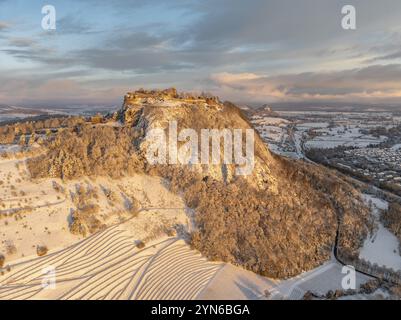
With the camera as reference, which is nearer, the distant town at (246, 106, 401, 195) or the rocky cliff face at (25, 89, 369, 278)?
the rocky cliff face at (25, 89, 369, 278)

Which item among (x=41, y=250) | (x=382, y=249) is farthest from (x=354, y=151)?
(x=41, y=250)

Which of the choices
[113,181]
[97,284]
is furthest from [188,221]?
[97,284]

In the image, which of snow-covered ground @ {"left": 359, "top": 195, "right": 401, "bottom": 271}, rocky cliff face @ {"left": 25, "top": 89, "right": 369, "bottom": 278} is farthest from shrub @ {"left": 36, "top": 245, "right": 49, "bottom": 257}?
snow-covered ground @ {"left": 359, "top": 195, "right": 401, "bottom": 271}

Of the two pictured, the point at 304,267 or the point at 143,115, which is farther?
the point at 143,115

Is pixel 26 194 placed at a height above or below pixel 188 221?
above

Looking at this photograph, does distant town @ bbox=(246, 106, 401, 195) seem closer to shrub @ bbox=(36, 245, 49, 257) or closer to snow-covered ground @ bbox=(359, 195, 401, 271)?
snow-covered ground @ bbox=(359, 195, 401, 271)

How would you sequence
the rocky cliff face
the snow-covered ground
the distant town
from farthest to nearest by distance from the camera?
the distant town → the snow-covered ground → the rocky cliff face

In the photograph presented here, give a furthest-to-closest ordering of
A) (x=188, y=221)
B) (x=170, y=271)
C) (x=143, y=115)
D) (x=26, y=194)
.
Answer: (x=143, y=115), (x=188, y=221), (x=26, y=194), (x=170, y=271)

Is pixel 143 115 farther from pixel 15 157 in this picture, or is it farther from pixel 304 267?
pixel 304 267

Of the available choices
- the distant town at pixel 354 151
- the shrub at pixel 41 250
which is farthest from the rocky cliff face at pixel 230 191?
the distant town at pixel 354 151
